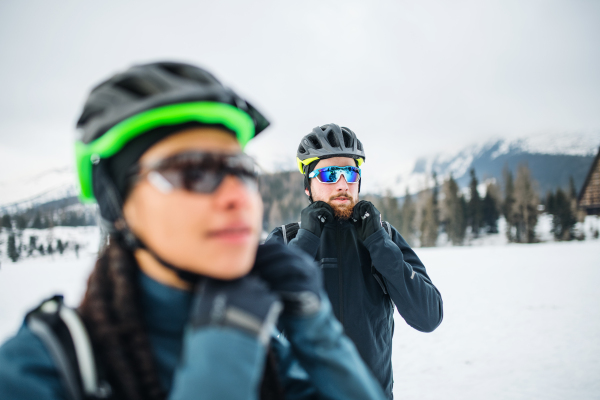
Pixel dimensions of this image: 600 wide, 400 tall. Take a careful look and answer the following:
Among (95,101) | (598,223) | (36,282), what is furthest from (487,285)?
(598,223)

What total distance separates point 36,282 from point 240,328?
1139 inches

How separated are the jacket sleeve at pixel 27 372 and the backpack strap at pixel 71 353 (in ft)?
0.07

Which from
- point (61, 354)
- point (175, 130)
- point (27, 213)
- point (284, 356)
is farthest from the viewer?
point (27, 213)

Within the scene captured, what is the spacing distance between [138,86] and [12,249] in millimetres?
88204

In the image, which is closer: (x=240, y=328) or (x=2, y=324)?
(x=240, y=328)

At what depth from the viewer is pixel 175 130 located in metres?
1.14

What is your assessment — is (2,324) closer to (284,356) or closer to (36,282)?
(36,282)

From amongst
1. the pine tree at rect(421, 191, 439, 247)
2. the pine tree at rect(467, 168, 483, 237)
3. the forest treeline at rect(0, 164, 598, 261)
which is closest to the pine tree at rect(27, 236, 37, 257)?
the forest treeline at rect(0, 164, 598, 261)

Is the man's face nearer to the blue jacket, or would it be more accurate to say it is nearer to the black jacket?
the black jacket

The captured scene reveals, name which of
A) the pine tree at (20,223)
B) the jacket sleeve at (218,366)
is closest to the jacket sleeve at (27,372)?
the jacket sleeve at (218,366)

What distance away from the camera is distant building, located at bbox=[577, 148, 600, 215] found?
49.1 meters

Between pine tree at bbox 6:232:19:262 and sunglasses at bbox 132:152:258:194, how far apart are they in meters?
86.7

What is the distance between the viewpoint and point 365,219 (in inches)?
110

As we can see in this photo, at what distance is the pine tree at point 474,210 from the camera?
50.5 metres
